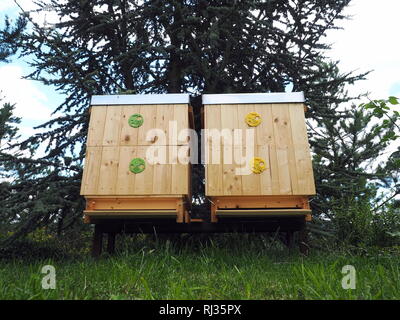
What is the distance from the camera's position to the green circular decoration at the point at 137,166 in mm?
4296

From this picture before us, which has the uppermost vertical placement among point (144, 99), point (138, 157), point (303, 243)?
point (144, 99)

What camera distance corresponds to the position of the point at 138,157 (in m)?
4.34

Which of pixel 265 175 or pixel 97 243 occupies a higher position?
pixel 265 175

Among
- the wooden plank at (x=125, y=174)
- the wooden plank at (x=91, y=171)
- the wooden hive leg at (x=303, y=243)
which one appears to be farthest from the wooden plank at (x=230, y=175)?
the wooden plank at (x=91, y=171)

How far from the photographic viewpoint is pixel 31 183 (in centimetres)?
572

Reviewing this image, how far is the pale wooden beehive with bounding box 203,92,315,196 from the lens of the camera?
14.0ft

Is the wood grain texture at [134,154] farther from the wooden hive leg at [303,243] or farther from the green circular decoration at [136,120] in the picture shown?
the wooden hive leg at [303,243]

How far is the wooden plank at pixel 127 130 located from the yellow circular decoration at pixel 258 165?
5.01ft

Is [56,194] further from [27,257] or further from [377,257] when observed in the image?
[377,257]

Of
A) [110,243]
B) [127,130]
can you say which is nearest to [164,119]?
[127,130]

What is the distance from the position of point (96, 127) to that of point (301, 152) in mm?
2699

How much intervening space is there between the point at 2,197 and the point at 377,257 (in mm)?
5485

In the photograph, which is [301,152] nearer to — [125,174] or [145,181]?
[145,181]
